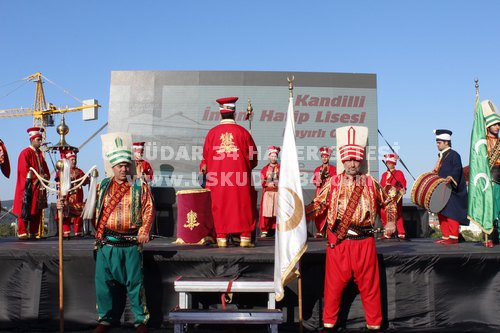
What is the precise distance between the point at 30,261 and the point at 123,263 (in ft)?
4.28

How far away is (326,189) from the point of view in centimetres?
428

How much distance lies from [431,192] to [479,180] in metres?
0.66

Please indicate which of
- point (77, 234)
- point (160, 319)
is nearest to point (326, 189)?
point (160, 319)

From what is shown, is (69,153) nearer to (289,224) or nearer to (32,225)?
(32,225)

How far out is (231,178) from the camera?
565 centimetres

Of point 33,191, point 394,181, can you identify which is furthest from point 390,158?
point 33,191

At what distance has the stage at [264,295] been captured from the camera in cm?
473

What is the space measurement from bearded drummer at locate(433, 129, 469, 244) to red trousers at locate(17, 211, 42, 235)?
6285 mm

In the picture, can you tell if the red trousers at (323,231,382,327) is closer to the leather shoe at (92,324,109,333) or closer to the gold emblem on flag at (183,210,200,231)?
the leather shoe at (92,324,109,333)

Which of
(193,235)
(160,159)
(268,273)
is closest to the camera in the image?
(268,273)

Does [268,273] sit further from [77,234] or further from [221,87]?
[221,87]

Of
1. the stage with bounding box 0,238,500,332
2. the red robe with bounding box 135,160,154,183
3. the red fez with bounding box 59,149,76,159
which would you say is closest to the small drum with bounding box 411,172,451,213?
the stage with bounding box 0,238,500,332

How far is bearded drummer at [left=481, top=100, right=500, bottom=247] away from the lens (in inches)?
235

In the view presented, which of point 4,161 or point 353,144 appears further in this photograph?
point 4,161
